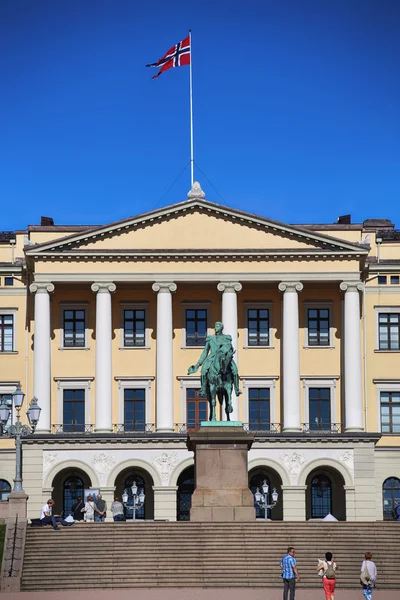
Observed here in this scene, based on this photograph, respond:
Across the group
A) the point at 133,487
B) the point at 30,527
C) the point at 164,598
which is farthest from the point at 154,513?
the point at 164,598

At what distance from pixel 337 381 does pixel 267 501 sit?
756 centimetres

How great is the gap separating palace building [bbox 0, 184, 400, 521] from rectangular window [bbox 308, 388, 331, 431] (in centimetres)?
8

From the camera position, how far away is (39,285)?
266ft

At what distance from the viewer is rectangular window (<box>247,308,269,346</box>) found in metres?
83.9

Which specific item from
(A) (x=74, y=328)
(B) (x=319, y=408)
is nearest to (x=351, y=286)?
(B) (x=319, y=408)

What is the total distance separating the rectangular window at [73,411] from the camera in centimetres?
8206

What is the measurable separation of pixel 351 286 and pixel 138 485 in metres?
15.5

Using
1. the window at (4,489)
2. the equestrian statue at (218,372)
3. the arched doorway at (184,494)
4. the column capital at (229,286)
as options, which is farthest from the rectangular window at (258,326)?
the equestrian statue at (218,372)

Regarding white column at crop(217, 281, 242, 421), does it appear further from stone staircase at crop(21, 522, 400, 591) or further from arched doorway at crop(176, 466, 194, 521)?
stone staircase at crop(21, 522, 400, 591)

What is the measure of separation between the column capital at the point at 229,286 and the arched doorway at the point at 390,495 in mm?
13234

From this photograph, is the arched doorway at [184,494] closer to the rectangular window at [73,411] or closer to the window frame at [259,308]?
the rectangular window at [73,411]

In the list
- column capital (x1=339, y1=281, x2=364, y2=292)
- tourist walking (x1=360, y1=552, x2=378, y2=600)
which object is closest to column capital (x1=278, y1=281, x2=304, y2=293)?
column capital (x1=339, y1=281, x2=364, y2=292)

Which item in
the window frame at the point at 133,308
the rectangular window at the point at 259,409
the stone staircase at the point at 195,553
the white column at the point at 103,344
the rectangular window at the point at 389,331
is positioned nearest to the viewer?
the stone staircase at the point at 195,553

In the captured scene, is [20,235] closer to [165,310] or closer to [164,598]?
[165,310]
